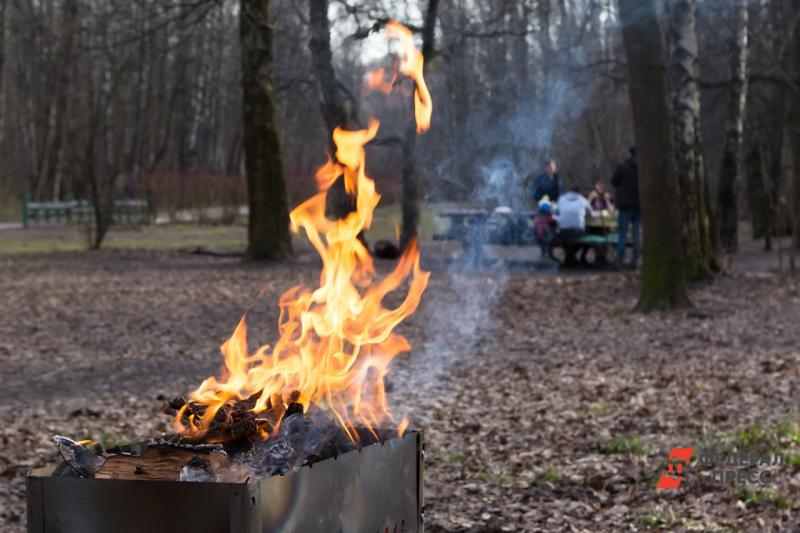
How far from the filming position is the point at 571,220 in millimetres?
18734

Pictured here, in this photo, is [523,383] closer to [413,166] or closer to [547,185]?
[547,185]

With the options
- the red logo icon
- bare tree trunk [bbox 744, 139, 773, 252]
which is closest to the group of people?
bare tree trunk [bbox 744, 139, 773, 252]

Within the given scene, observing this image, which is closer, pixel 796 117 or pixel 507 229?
pixel 796 117

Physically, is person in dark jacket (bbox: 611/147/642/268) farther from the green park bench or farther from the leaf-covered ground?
the green park bench

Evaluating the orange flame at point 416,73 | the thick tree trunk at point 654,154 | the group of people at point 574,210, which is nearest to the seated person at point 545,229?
the group of people at point 574,210

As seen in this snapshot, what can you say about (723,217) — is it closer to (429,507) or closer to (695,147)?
(695,147)

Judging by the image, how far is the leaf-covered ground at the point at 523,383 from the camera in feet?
19.4

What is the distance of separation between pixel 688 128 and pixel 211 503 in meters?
13.6

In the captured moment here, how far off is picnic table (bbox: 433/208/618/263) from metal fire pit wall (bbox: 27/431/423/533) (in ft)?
44.1

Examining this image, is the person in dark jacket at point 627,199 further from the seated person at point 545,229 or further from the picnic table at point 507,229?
the seated person at point 545,229

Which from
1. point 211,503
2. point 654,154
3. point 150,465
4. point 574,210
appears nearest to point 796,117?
point 574,210

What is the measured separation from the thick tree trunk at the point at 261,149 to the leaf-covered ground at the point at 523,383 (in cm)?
306

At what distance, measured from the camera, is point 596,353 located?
10633 mm

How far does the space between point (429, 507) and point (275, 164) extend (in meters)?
14.9
